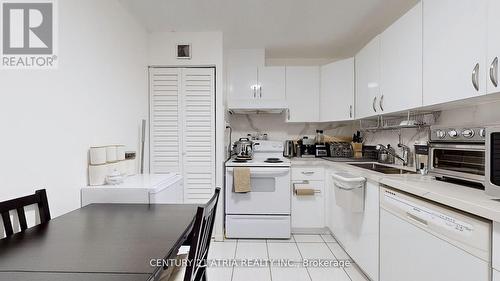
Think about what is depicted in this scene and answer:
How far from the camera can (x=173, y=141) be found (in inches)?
121

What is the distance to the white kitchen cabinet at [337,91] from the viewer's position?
3184 millimetres

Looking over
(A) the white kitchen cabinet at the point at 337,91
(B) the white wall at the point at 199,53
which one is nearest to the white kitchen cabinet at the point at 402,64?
(A) the white kitchen cabinet at the point at 337,91

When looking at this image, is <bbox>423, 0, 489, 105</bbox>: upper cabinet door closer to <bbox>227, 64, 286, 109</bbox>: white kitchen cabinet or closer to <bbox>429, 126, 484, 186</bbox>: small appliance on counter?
<bbox>429, 126, 484, 186</bbox>: small appliance on counter

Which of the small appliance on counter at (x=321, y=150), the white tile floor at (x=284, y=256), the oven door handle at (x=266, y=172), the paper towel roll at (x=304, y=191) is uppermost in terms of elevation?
the small appliance on counter at (x=321, y=150)

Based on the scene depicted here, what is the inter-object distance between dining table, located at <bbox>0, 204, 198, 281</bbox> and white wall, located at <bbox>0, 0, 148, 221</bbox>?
0.34 metres

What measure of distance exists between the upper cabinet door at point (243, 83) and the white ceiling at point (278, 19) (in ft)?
1.08

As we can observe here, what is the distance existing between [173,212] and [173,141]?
Result: 1713 millimetres

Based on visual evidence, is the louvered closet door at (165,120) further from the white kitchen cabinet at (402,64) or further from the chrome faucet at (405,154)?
the chrome faucet at (405,154)

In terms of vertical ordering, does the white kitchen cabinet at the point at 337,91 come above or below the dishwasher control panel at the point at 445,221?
above

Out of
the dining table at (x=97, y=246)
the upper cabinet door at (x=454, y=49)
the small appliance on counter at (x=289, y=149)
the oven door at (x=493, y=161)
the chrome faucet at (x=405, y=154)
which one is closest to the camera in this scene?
the dining table at (x=97, y=246)

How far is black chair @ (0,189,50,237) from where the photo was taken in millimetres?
1182

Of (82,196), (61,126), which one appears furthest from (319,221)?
(61,126)

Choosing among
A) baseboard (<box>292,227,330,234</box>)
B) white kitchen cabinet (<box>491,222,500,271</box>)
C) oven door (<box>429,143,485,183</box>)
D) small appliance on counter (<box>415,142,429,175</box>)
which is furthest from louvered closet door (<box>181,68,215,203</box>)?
white kitchen cabinet (<box>491,222,500,271</box>)

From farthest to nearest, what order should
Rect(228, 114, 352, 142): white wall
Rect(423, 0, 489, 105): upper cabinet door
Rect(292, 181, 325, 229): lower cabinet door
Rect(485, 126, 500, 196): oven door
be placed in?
Rect(228, 114, 352, 142): white wall, Rect(292, 181, 325, 229): lower cabinet door, Rect(423, 0, 489, 105): upper cabinet door, Rect(485, 126, 500, 196): oven door
